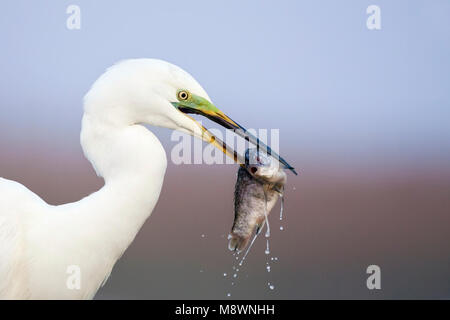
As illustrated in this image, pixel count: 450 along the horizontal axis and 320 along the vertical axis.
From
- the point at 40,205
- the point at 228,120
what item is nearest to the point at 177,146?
the point at 228,120

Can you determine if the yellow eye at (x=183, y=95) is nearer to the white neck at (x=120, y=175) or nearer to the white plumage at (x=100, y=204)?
the white plumage at (x=100, y=204)

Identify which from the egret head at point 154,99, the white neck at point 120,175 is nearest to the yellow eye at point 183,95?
the egret head at point 154,99

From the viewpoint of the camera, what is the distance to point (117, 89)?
4.23 ft

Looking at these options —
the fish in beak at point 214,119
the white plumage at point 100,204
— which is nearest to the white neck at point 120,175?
the white plumage at point 100,204

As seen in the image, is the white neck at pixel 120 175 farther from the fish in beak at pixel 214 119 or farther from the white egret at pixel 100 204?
the fish in beak at pixel 214 119

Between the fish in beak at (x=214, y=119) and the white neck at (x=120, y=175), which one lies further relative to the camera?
the fish in beak at (x=214, y=119)

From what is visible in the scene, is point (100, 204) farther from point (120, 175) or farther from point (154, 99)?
point (154, 99)

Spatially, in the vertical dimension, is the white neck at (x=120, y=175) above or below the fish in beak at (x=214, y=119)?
below

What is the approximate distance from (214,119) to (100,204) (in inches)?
16.4

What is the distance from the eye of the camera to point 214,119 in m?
1.42

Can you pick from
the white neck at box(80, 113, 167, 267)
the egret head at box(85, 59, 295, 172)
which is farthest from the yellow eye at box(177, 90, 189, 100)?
the white neck at box(80, 113, 167, 267)

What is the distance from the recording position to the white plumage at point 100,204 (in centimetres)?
127

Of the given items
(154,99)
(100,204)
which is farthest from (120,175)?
(154,99)

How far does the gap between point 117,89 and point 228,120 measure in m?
0.34
